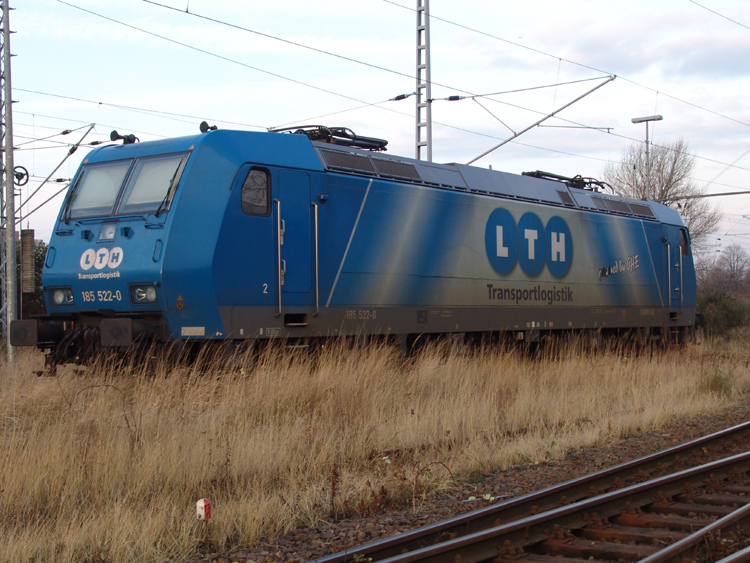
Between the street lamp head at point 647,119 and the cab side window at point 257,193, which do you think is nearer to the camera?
the cab side window at point 257,193

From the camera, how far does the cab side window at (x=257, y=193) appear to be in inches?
357

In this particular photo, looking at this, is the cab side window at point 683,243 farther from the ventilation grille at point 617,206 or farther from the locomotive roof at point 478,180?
the ventilation grille at point 617,206

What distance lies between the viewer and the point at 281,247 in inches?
371

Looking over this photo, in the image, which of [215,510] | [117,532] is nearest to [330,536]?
[215,510]

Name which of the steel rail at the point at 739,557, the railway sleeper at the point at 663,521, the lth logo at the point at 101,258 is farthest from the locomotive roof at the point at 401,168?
the steel rail at the point at 739,557

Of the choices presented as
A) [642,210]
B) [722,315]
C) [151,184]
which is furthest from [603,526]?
[722,315]

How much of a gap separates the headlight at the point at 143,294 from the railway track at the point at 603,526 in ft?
16.8

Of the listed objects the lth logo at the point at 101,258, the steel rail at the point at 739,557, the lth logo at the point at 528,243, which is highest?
the lth logo at the point at 528,243

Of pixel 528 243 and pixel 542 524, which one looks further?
pixel 528 243

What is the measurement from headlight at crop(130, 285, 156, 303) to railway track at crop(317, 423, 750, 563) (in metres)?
5.12

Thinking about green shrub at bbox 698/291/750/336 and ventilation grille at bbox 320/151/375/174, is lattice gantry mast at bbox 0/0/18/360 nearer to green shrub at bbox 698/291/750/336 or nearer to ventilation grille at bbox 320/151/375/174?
ventilation grille at bbox 320/151/375/174

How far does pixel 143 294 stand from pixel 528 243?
7.44 meters

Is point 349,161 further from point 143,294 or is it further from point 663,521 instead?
point 663,521

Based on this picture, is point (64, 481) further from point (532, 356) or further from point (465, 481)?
point (532, 356)
